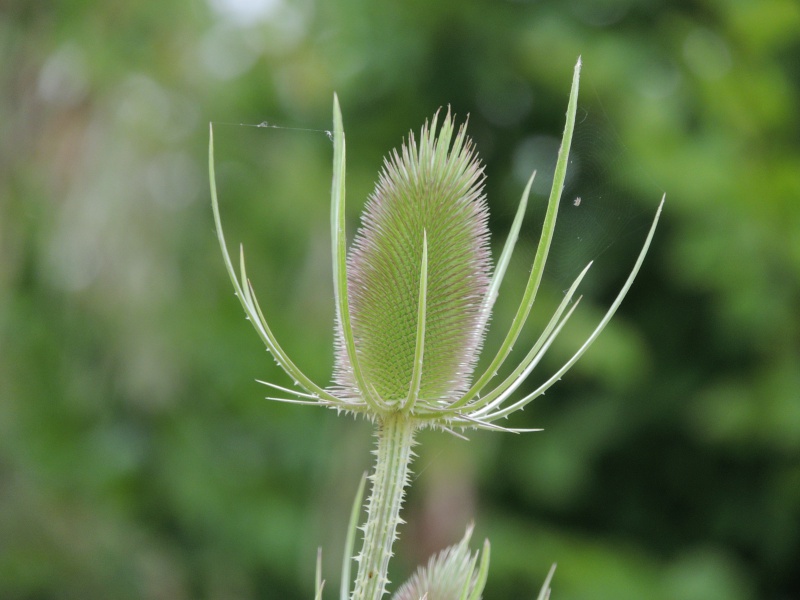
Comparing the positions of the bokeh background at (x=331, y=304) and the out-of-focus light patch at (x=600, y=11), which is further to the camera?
the out-of-focus light patch at (x=600, y=11)

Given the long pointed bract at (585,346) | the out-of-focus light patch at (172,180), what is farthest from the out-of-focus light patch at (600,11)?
the long pointed bract at (585,346)

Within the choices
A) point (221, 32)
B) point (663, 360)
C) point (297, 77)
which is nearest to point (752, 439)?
point (663, 360)

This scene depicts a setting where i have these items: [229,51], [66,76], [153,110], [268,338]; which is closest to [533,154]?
[153,110]

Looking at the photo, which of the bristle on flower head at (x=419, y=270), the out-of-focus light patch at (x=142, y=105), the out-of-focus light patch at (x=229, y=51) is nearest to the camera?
the bristle on flower head at (x=419, y=270)

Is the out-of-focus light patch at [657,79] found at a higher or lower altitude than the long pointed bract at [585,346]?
higher

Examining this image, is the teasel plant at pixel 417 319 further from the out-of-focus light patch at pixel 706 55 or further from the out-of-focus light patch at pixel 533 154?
the out-of-focus light patch at pixel 706 55

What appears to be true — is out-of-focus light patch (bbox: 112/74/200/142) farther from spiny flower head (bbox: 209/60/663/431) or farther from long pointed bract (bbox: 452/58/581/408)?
long pointed bract (bbox: 452/58/581/408)

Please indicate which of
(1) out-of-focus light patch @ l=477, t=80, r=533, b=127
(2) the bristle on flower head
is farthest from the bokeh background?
(2) the bristle on flower head

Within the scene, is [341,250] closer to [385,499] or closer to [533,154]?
[385,499]
